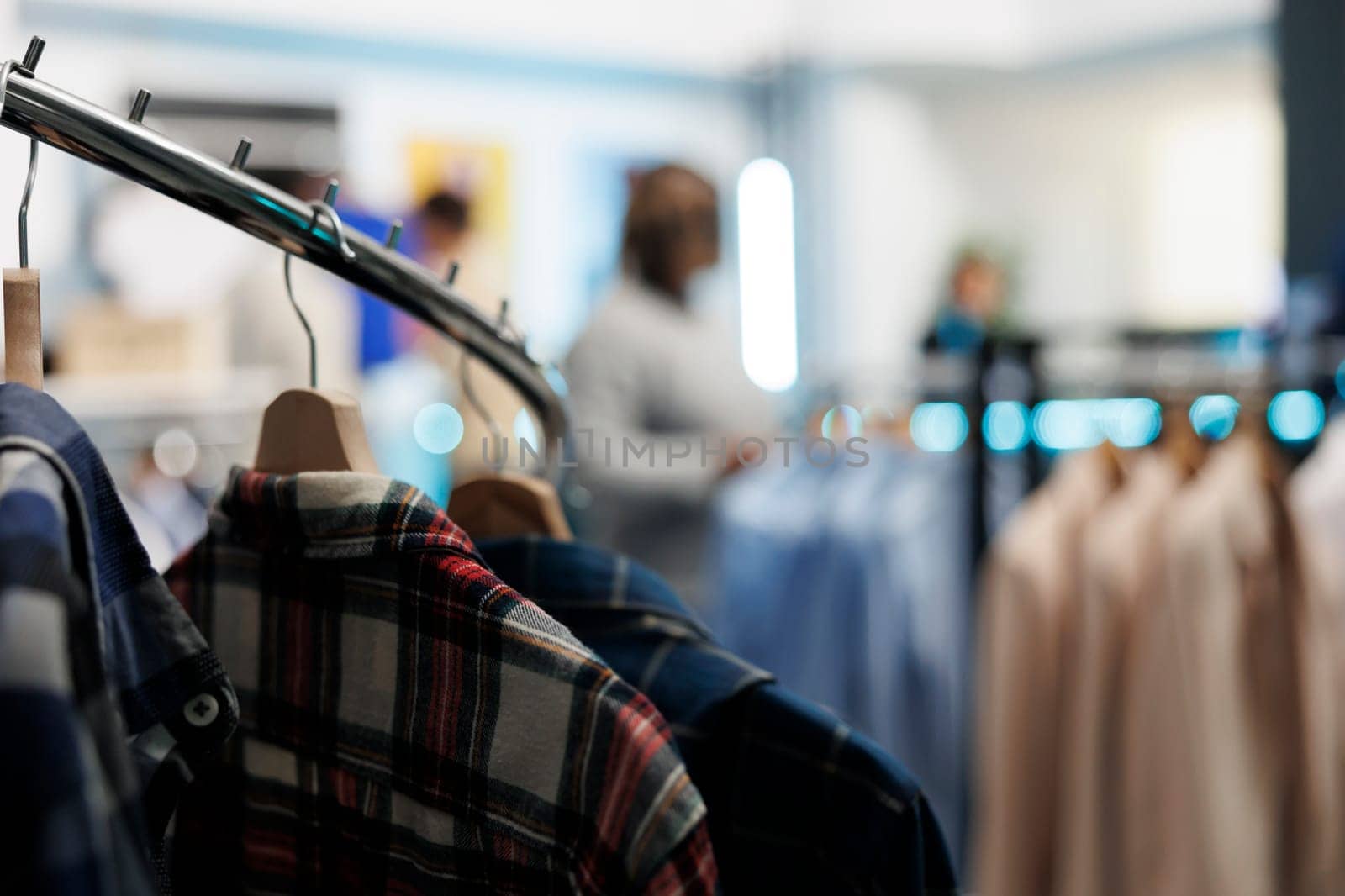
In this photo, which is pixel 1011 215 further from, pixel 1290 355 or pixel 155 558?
pixel 155 558

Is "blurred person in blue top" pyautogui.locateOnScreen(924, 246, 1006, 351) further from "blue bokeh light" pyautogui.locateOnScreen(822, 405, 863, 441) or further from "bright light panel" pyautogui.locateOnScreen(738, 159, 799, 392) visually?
"blue bokeh light" pyautogui.locateOnScreen(822, 405, 863, 441)

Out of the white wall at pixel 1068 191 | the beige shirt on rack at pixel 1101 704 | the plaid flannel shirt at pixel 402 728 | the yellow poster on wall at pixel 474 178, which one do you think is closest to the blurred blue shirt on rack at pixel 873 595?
the beige shirt on rack at pixel 1101 704

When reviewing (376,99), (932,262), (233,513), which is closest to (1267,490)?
(233,513)

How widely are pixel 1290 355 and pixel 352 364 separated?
9.67 ft

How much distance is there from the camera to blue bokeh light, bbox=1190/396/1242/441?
1.40m

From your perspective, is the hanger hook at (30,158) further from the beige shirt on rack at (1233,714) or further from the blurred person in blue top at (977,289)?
the blurred person in blue top at (977,289)

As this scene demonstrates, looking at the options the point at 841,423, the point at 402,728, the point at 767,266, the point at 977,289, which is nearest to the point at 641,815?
the point at 402,728

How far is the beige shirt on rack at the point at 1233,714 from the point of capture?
3.60 ft

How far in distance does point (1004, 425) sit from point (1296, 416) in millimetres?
368

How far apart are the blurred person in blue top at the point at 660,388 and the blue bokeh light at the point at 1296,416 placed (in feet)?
2.49

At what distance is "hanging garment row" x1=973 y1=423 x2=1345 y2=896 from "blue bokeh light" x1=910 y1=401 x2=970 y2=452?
643 millimetres

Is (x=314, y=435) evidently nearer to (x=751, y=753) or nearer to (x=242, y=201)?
(x=242, y=201)

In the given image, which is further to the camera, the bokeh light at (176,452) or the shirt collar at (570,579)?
the bokeh light at (176,452)

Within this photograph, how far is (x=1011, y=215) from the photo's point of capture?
6.84m
